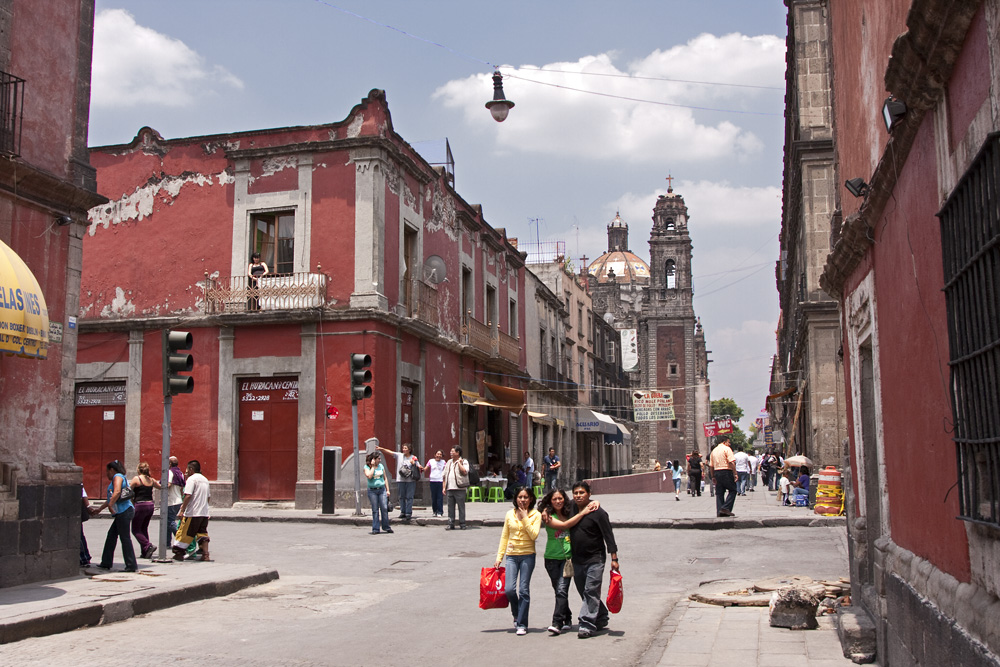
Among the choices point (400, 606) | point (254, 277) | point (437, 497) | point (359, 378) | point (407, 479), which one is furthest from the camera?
point (254, 277)

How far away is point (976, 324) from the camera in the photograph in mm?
3818

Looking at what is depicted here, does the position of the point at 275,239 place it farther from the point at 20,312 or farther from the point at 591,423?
the point at 591,423

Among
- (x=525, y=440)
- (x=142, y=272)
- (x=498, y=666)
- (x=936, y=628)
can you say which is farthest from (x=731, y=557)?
(x=525, y=440)

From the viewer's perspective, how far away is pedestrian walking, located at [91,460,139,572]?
1088 cm

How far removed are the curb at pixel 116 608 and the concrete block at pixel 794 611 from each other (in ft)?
18.8

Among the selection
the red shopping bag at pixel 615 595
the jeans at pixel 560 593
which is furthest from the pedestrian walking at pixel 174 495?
the red shopping bag at pixel 615 595

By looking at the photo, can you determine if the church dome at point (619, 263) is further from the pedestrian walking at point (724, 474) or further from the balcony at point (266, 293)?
the pedestrian walking at point (724, 474)

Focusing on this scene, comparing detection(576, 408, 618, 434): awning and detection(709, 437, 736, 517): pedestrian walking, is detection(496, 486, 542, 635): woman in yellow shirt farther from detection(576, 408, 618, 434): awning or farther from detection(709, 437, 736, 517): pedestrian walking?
detection(576, 408, 618, 434): awning

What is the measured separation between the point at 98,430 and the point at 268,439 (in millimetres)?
4600

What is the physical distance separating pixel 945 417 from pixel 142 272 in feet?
71.6

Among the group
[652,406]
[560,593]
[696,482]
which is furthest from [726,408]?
[560,593]

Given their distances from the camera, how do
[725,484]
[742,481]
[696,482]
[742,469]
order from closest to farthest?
[725,484], [742,469], [696,482], [742,481]

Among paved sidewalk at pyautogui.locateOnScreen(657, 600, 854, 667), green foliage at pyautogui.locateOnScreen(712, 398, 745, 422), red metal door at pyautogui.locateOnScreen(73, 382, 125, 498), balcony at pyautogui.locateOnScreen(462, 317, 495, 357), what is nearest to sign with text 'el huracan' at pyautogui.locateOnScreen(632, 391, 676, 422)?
balcony at pyautogui.locateOnScreen(462, 317, 495, 357)

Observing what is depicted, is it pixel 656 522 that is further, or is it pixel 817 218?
pixel 817 218
